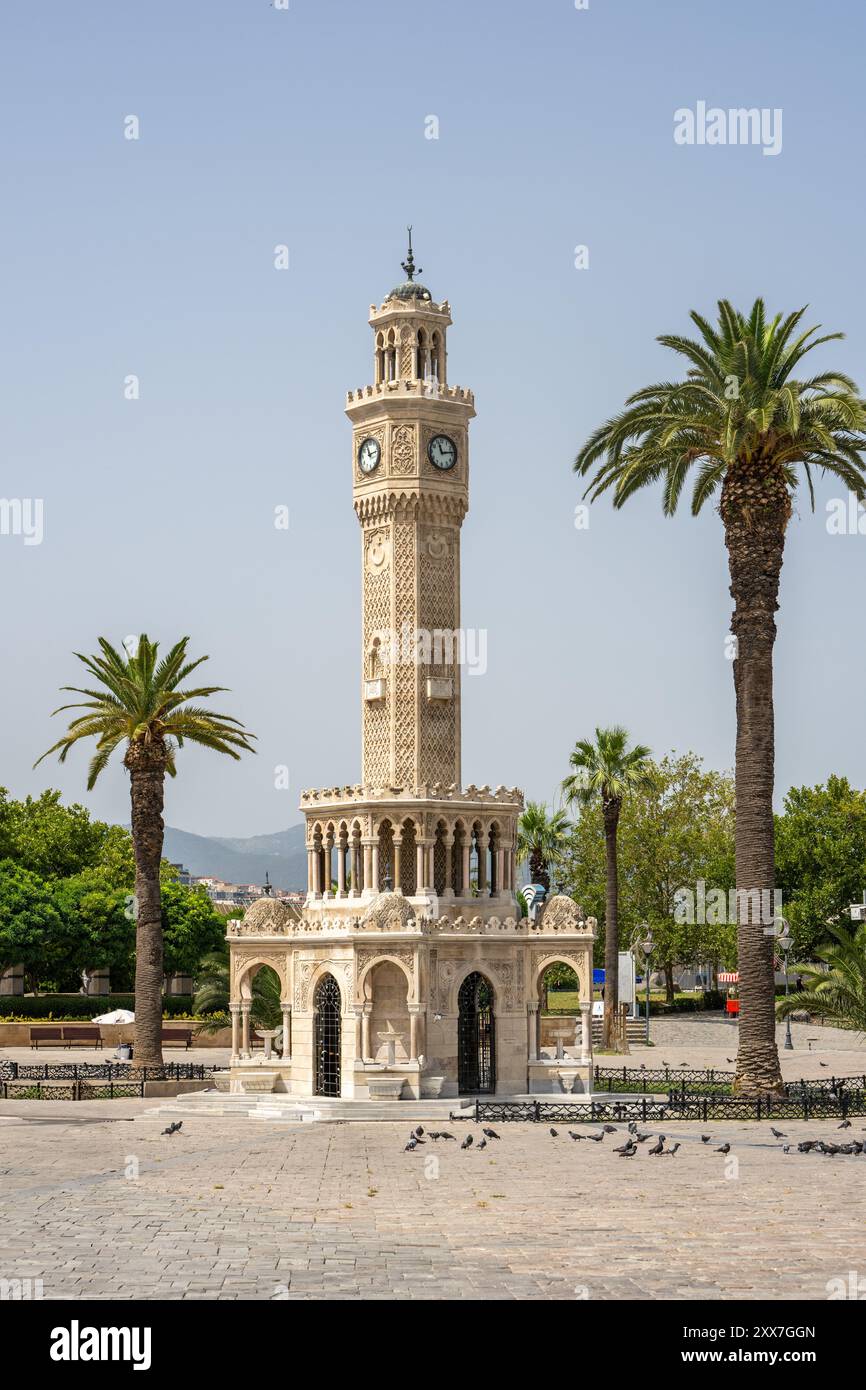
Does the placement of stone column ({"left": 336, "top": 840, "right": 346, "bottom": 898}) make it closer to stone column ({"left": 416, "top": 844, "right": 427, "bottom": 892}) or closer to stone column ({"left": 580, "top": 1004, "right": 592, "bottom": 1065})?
stone column ({"left": 416, "top": 844, "right": 427, "bottom": 892})

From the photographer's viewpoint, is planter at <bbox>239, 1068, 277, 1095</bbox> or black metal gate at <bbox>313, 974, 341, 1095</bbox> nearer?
black metal gate at <bbox>313, 974, 341, 1095</bbox>

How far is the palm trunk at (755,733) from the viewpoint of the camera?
40.6 metres

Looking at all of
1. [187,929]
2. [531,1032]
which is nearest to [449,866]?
[531,1032]

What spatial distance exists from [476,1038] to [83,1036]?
27013 mm

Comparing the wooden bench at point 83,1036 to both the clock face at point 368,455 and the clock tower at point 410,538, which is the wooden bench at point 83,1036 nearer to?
the clock tower at point 410,538

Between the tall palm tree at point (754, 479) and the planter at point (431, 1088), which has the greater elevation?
the tall palm tree at point (754, 479)

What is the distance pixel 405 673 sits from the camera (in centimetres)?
4931

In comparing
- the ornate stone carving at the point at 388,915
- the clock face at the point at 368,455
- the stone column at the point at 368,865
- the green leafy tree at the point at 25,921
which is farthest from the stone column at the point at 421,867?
the green leafy tree at the point at 25,921

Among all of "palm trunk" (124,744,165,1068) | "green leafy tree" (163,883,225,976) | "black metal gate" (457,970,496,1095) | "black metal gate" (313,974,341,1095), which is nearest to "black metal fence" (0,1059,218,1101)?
"palm trunk" (124,744,165,1068)

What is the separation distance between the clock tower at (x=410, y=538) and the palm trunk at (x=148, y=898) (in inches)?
240

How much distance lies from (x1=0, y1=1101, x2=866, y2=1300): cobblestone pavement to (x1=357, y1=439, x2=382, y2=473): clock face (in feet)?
63.9

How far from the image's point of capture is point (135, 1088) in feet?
163

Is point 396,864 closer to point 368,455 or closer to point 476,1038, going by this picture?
point 476,1038

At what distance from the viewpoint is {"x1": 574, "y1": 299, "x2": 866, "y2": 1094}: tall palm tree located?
4053cm
